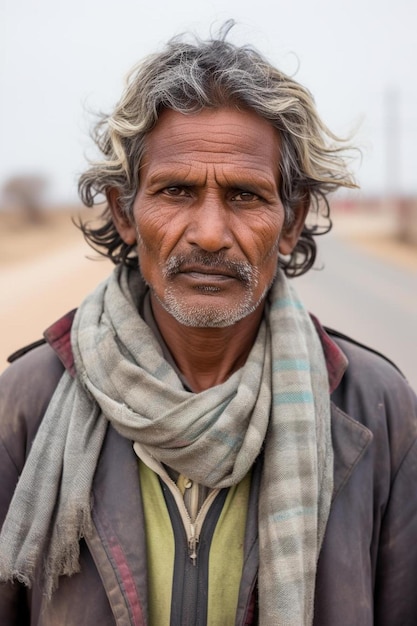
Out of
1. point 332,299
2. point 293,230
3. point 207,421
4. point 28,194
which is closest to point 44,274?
point 332,299

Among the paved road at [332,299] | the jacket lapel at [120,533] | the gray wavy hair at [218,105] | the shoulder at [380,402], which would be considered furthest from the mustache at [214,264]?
the paved road at [332,299]

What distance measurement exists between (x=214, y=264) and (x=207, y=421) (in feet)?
1.43

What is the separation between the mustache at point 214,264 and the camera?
229 cm

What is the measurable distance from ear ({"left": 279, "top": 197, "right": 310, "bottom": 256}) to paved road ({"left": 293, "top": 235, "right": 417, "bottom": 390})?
2.88 m

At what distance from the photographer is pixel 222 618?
217 centimetres

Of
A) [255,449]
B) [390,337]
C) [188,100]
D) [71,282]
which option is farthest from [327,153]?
[71,282]

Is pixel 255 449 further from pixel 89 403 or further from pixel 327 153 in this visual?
pixel 327 153

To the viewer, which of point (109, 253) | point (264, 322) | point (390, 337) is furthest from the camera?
point (390, 337)

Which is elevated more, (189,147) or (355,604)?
(189,147)

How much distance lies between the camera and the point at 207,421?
2234mm

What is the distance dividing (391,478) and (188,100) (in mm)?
1214

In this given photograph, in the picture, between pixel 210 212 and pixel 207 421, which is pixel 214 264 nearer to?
pixel 210 212

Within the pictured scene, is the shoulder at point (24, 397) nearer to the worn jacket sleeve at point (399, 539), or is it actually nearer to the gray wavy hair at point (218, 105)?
the gray wavy hair at point (218, 105)

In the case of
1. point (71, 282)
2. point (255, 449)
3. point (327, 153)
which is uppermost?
point (327, 153)
